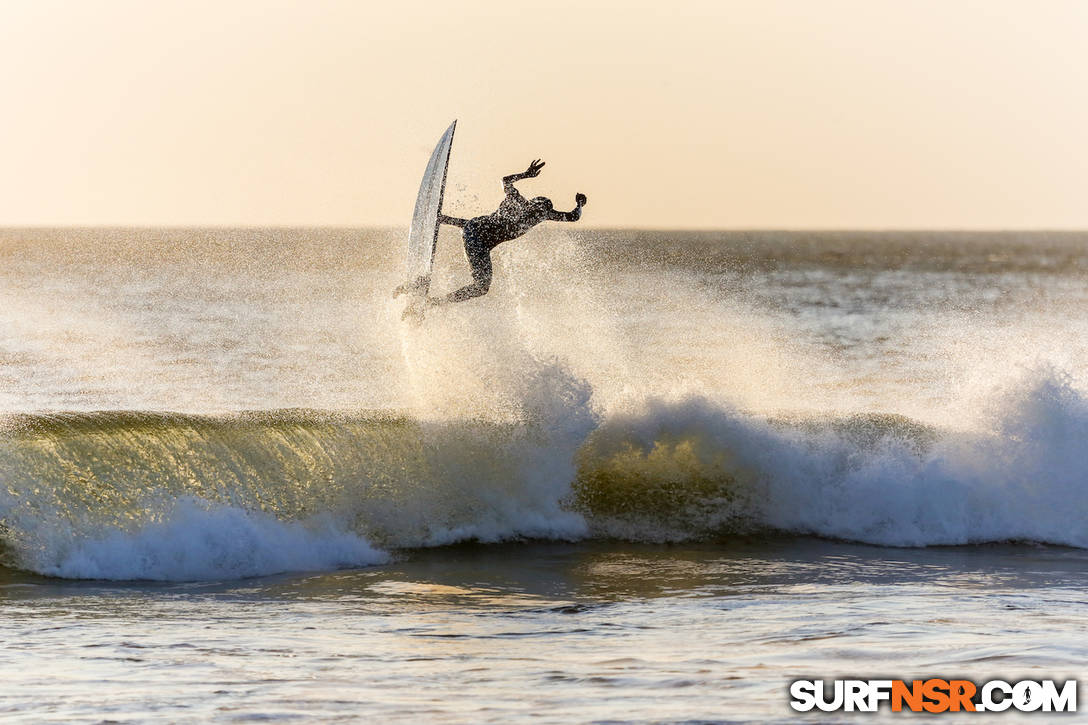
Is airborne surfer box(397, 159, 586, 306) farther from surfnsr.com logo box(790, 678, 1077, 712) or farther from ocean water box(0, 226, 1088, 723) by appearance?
surfnsr.com logo box(790, 678, 1077, 712)

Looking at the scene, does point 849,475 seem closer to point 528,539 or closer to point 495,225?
point 528,539

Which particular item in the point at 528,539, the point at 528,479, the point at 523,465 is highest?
the point at 523,465

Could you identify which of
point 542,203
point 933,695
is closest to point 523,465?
point 542,203

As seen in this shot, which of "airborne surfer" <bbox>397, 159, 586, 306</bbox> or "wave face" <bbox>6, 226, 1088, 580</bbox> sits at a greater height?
"airborne surfer" <bbox>397, 159, 586, 306</bbox>

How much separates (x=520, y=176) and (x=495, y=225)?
86 centimetres

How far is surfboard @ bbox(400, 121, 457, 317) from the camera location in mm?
13383

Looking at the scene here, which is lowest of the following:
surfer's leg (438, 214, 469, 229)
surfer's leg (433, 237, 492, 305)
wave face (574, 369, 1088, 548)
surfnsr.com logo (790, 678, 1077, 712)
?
surfnsr.com logo (790, 678, 1077, 712)

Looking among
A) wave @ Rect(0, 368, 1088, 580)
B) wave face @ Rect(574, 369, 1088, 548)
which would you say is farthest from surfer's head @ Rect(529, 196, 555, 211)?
wave face @ Rect(574, 369, 1088, 548)

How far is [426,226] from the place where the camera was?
1352 cm

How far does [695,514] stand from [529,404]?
86.0 inches

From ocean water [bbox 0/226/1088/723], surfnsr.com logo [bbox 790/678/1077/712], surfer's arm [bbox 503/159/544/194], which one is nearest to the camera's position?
surfnsr.com logo [bbox 790/678/1077/712]

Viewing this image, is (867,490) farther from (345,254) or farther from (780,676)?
(345,254)

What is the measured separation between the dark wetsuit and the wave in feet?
6.37

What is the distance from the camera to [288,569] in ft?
39.4
